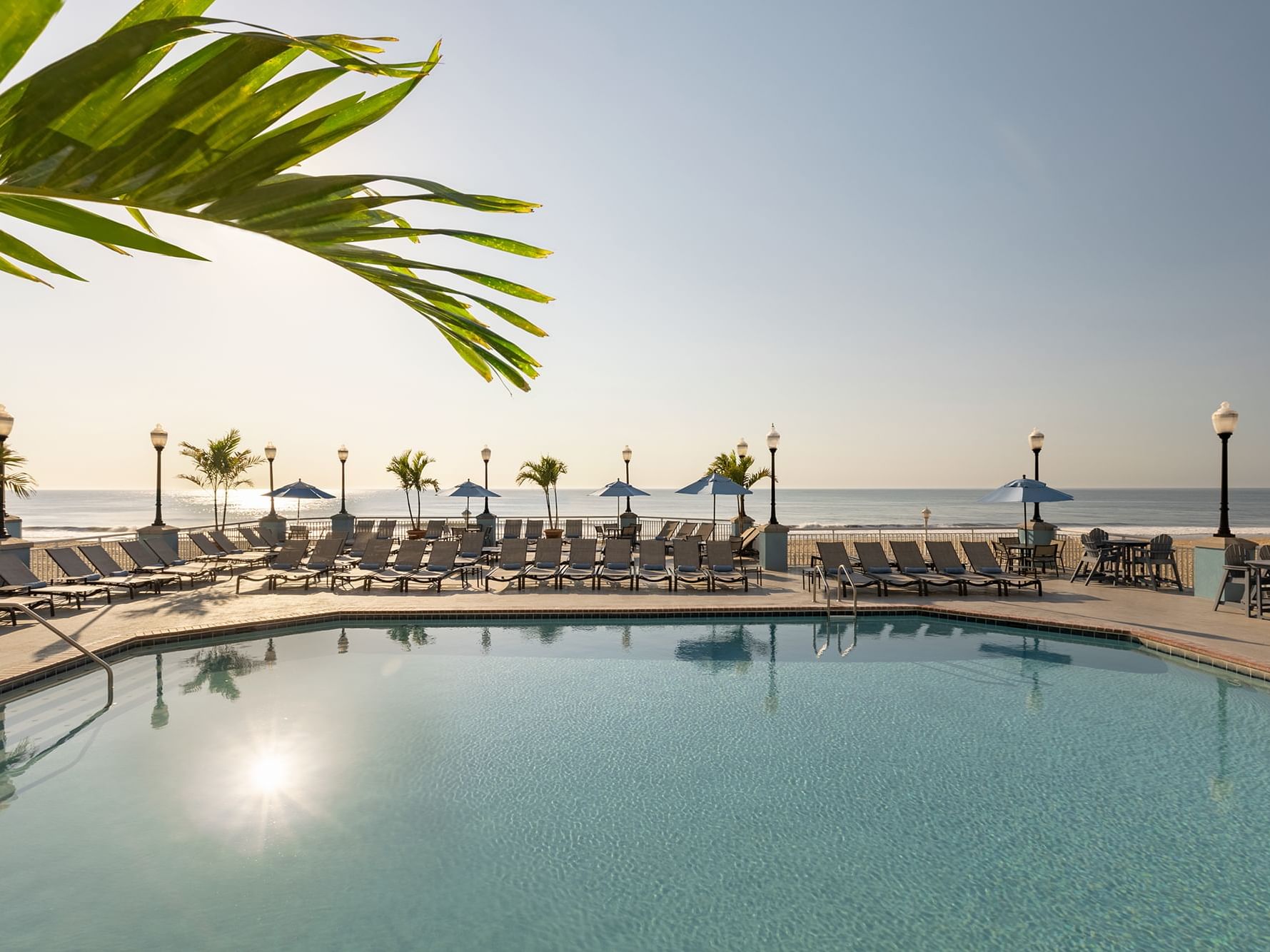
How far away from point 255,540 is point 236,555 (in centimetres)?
184

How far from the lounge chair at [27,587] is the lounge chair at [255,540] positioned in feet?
15.9

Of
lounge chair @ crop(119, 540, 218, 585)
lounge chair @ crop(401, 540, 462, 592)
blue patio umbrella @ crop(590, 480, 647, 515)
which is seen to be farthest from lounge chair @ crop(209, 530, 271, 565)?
blue patio umbrella @ crop(590, 480, 647, 515)

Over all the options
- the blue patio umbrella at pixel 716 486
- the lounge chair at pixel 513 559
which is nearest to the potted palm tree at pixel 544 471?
the blue patio umbrella at pixel 716 486

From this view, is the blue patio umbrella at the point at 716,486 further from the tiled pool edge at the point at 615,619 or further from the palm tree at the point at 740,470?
the tiled pool edge at the point at 615,619

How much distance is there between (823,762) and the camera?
18.0ft

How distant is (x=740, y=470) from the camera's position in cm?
1823

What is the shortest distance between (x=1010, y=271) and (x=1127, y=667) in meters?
14.0

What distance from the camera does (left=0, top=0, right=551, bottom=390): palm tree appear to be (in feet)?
2.62

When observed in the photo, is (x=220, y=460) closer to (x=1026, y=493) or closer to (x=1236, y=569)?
(x=1026, y=493)

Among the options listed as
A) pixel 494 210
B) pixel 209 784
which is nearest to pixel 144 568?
pixel 209 784

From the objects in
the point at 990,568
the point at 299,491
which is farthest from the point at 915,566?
the point at 299,491

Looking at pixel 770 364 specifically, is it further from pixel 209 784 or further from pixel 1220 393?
pixel 209 784

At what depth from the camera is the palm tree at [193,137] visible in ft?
2.62

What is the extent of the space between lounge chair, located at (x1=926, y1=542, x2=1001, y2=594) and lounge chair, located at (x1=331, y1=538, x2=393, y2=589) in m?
10.6
